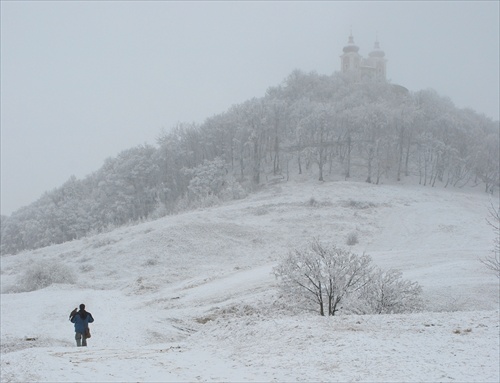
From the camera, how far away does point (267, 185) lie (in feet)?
220

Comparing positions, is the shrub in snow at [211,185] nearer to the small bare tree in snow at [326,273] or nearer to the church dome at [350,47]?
the small bare tree in snow at [326,273]

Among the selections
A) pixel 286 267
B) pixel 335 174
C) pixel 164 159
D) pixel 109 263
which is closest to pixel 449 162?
pixel 335 174

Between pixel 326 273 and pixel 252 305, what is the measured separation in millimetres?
5000

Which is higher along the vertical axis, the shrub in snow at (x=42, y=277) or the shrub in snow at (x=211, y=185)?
the shrub in snow at (x=211, y=185)

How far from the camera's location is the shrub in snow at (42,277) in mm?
31266

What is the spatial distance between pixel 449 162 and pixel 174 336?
200 ft

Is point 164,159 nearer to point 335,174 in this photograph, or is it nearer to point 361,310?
point 335,174

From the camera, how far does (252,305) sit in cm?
2241

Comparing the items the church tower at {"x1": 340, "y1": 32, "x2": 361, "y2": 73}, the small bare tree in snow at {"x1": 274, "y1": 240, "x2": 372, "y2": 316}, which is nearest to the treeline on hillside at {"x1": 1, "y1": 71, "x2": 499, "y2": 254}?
the church tower at {"x1": 340, "y1": 32, "x2": 361, "y2": 73}

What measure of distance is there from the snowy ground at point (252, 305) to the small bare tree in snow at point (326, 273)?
1.69 metres

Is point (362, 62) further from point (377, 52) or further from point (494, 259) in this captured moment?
point (494, 259)

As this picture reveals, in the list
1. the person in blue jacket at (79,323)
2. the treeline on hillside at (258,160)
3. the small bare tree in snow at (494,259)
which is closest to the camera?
the person in blue jacket at (79,323)

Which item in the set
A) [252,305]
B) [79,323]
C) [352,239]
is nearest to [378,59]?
[352,239]

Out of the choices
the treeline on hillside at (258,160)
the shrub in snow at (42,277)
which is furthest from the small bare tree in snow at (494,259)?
the treeline on hillside at (258,160)
